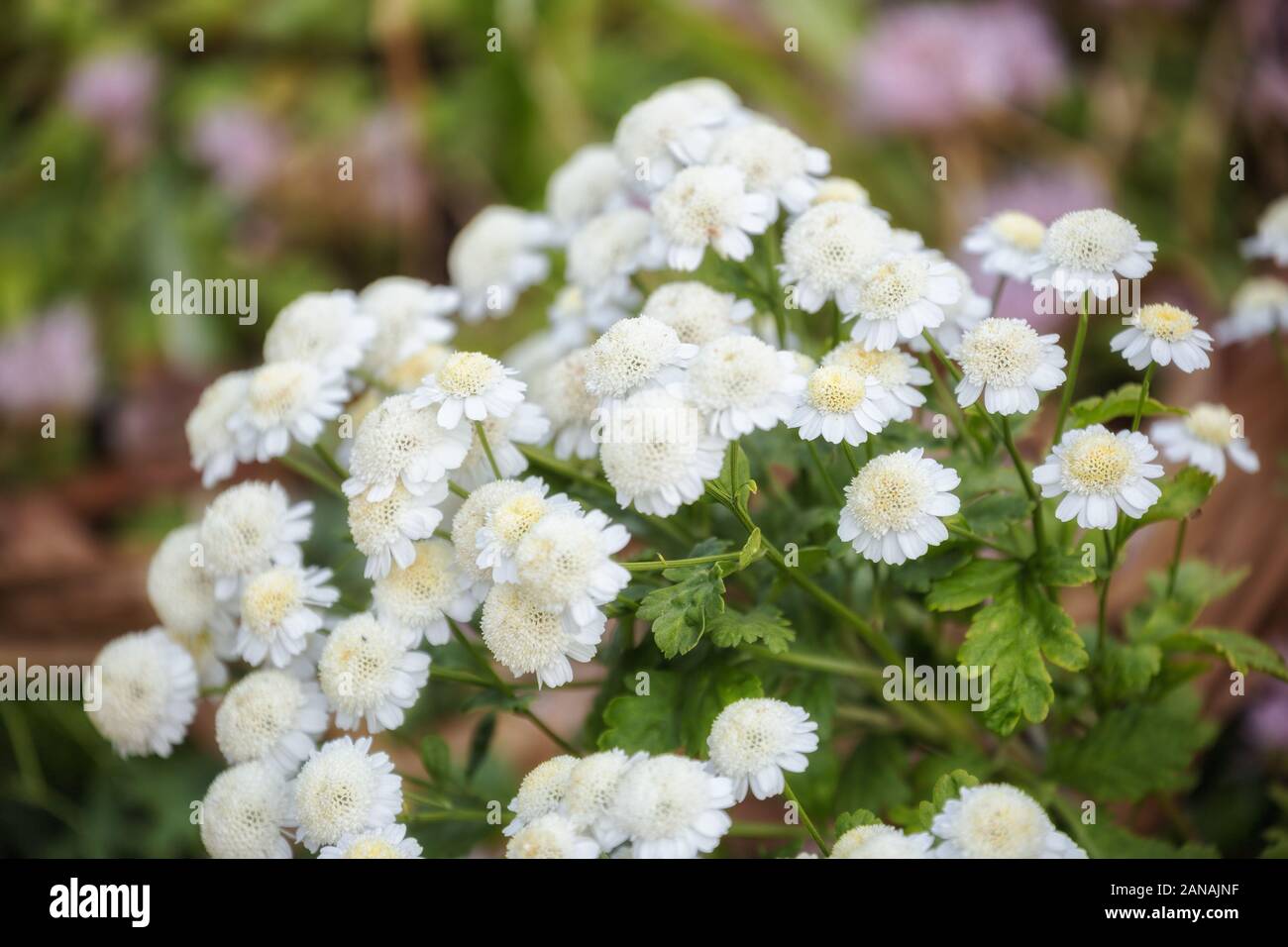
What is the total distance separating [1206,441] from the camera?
2.46ft

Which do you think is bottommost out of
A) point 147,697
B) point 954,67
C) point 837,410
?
point 147,697

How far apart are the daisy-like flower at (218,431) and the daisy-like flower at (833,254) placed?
1.20ft

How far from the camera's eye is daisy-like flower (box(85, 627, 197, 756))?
0.72m

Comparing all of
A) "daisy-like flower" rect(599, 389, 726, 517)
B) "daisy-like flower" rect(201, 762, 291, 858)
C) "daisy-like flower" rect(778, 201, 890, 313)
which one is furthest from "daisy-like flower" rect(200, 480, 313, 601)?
"daisy-like flower" rect(778, 201, 890, 313)

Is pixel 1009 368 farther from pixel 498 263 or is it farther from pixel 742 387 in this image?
pixel 498 263

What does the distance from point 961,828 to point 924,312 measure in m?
0.27

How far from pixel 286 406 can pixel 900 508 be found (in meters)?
0.38

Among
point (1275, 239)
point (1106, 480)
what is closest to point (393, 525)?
point (1106, 480)

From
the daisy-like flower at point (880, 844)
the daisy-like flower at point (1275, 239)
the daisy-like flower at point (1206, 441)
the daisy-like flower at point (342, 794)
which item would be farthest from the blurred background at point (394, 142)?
the daisy-like flower at point (880, 844)

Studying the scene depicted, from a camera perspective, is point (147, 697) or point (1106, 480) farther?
point (147, 697)

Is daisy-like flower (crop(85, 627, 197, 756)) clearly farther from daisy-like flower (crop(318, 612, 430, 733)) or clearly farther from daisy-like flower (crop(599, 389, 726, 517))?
daisy-like flower (crop(599, 389, 726, 517))

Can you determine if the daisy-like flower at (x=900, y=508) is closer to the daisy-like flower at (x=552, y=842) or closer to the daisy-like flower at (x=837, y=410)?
the daisy-like flower at (x=837, y=410)

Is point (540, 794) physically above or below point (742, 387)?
below

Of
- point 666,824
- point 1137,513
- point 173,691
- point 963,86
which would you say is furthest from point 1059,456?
point 963,86
